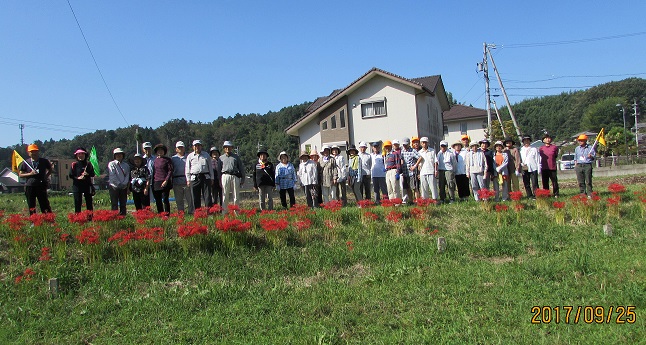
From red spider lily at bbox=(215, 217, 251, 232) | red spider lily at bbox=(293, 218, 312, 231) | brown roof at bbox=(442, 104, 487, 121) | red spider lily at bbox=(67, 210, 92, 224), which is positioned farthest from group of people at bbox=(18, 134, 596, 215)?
brown roof at bbox=(442, 104, 487, 121)

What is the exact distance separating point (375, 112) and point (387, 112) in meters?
0.84

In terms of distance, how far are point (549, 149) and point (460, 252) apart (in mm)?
5133

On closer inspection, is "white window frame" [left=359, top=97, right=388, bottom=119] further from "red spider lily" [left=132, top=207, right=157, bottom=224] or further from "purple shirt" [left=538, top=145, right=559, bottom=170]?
"red spider lily" [left=132, top=207, right=157, bottom=224]

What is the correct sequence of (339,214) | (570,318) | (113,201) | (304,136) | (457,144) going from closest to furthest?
(570,318) → (339,214) → (113,201) → (457,144) → (304,136)

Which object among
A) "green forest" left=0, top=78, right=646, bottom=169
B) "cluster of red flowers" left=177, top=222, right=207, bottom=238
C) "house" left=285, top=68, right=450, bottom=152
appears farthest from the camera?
"green forest" left=0, top=78, right=646, bottom=169

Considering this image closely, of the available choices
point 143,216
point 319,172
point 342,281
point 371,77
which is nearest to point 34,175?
point 143,216

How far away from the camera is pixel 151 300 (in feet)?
17.6

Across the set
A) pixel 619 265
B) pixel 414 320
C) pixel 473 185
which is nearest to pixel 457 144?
pixel 473 185

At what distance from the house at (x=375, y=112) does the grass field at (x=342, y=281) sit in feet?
63.6

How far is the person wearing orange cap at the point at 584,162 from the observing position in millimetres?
10219

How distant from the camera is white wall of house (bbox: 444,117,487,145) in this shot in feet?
148

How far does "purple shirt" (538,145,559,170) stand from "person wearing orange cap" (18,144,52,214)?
11188mm

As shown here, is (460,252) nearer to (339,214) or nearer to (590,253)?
(590,253)

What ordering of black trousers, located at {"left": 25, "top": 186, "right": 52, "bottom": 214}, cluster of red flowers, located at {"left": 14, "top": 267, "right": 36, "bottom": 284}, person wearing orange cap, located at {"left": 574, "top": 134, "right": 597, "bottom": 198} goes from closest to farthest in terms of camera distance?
cluster of red flowers, located at {"left": 14, "top": 267, "right": 36, "bottom": 284}, black trousers, located at {"left": 25, "top": 186, "right": 52, "bottom": 214}, person wearing orange cap, located at {"left": 574, "top": 134, "right": 597, "bottom": 198}
